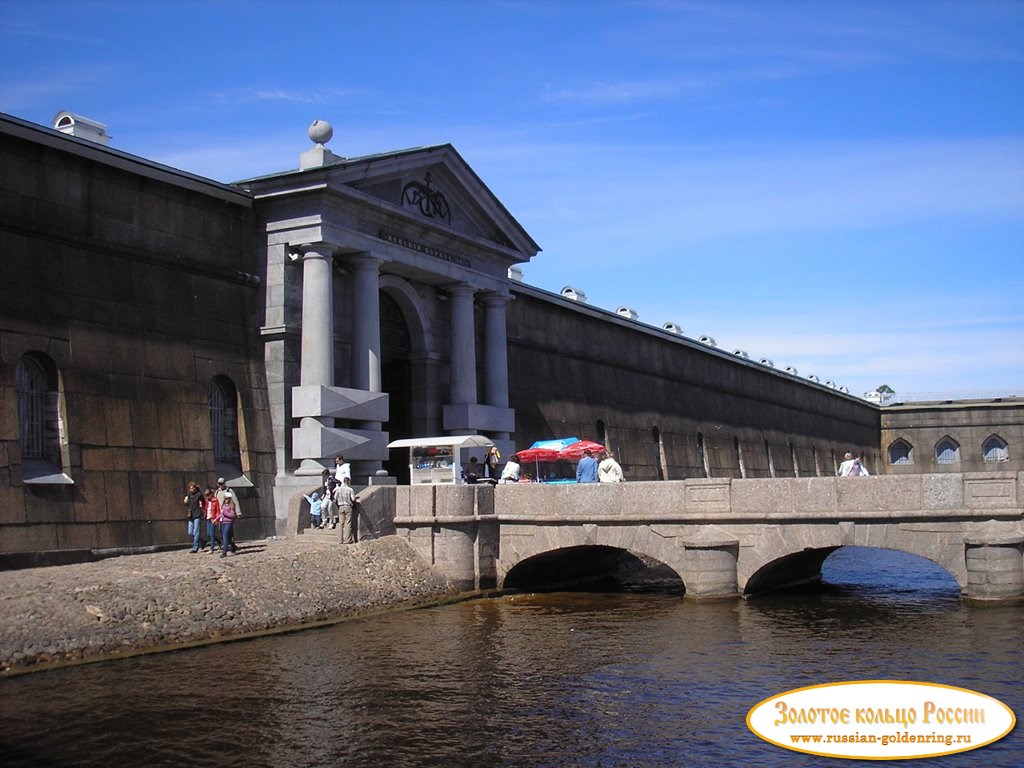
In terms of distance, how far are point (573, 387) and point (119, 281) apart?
72.3 ft

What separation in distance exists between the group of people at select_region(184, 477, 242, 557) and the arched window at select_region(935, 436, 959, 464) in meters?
71.7

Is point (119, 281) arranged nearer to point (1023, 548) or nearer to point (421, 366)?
point (421, 366)

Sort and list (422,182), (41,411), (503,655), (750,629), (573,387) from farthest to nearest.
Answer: (573,387), (422,182), (41,411), (750,629), (503,655)

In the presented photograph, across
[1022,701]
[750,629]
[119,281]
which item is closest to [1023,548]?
[750,629]

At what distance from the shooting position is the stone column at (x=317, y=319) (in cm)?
2975

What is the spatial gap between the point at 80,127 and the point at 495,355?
48.6 feet

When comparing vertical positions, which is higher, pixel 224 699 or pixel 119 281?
pixel 119 281

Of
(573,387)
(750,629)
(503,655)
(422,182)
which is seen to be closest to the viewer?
(503,655)

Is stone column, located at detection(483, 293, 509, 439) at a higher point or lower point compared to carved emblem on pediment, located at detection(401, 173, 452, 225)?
lower

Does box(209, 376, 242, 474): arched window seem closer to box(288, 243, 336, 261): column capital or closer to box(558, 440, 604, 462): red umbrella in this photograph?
box(288, 243, 336, 261): column capital

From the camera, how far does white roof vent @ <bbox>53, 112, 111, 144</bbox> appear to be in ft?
90.1

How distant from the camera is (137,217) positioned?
90.7 ft

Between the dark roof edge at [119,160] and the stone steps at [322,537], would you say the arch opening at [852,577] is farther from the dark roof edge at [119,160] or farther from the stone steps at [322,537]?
the dark roof edge at [119,160]

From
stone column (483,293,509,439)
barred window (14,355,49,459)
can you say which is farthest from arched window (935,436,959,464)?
barred window (14,355,49,459)
